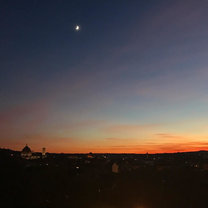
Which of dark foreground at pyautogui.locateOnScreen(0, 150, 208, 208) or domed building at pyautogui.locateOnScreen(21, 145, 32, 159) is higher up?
Answer: domed building at pyautogui.locateOnScreen(21, 145, 32, 159)

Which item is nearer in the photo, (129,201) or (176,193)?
(129,201)

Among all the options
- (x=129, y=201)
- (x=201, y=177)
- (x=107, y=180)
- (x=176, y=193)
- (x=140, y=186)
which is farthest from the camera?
(x=201, y=177)

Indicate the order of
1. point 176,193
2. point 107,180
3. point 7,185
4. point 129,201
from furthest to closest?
point 107,180
point 176,193
point 129,201
point 7,185

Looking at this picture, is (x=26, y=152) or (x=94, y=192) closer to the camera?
(x=94, y=192)

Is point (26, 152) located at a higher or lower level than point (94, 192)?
higher

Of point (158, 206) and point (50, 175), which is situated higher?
point (50, 175)

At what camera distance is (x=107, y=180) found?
62062 millimetres

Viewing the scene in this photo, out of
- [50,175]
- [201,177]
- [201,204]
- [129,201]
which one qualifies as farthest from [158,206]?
[201,177]

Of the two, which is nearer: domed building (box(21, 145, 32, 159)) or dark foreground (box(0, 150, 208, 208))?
dark foreground (box(0, 150, 208, 208))

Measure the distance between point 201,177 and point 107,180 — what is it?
82.0 ft

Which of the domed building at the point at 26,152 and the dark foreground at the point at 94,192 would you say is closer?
the dark foreground at the point at 94,192

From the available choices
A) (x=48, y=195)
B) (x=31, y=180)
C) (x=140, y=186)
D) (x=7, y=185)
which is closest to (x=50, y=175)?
(x=31, y=180)

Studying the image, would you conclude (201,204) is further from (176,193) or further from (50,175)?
(50,175)

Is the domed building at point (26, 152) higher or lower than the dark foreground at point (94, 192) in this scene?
higher
